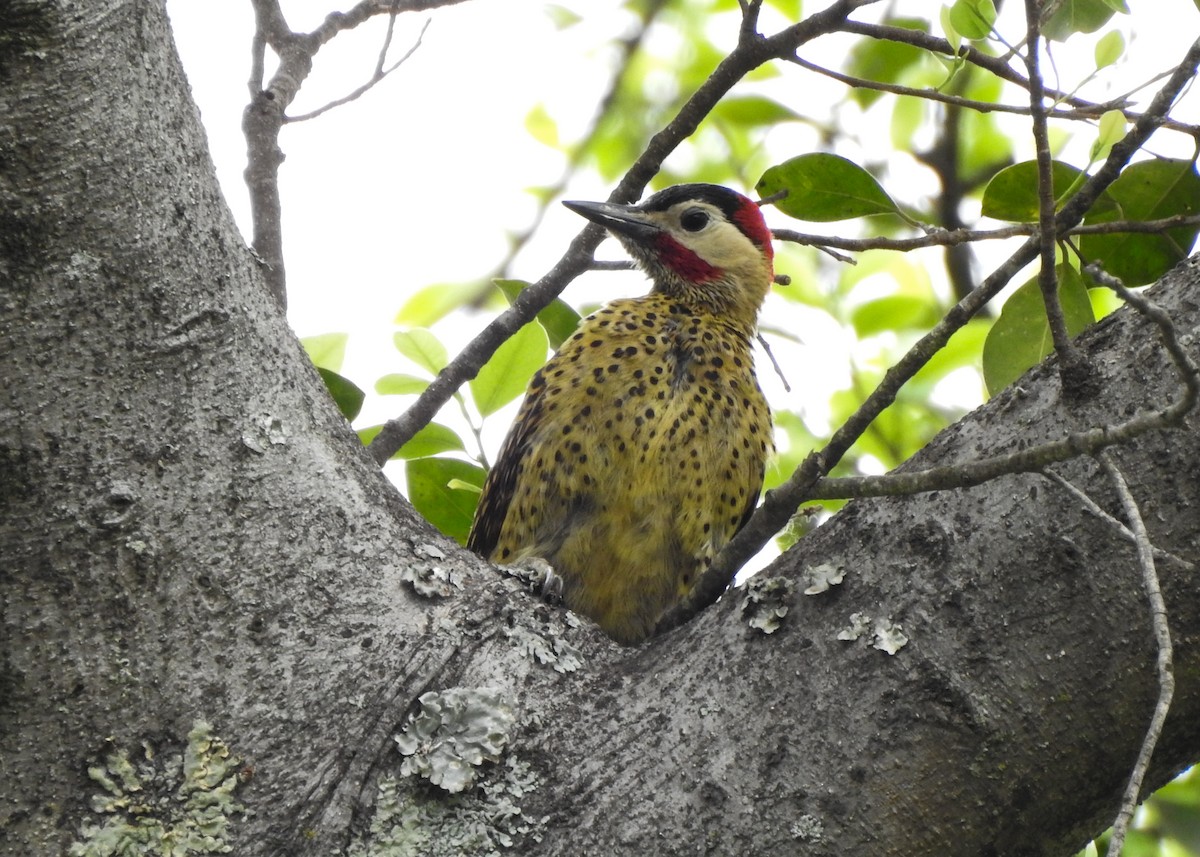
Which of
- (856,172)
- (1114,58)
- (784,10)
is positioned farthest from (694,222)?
(1114,58)

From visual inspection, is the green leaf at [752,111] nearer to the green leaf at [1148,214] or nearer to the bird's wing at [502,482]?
the bird's wing at [502,482]

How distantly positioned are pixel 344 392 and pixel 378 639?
46.1 inches

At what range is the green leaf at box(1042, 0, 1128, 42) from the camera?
2834mm

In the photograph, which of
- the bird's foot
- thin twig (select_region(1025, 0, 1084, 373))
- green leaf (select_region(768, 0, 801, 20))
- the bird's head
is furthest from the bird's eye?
thin twig (select_region(1025, 0, 1084, 373))

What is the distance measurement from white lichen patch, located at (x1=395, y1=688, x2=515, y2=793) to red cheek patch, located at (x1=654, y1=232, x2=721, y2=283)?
2.60m

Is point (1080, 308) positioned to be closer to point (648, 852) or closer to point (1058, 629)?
point (1058, 629)

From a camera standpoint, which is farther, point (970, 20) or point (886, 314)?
point (886, 314)

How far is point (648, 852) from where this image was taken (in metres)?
1.83

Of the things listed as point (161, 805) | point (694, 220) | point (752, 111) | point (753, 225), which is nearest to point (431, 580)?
point (161, 805)

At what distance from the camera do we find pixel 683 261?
4.47m

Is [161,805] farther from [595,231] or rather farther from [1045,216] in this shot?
[595,231]

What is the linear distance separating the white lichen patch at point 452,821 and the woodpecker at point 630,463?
4.79 feet

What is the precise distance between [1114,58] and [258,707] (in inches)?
85.0

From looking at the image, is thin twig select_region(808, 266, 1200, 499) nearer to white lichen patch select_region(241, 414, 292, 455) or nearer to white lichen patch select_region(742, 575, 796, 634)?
white lichen patch select_region(742, 575, 796, 634)
